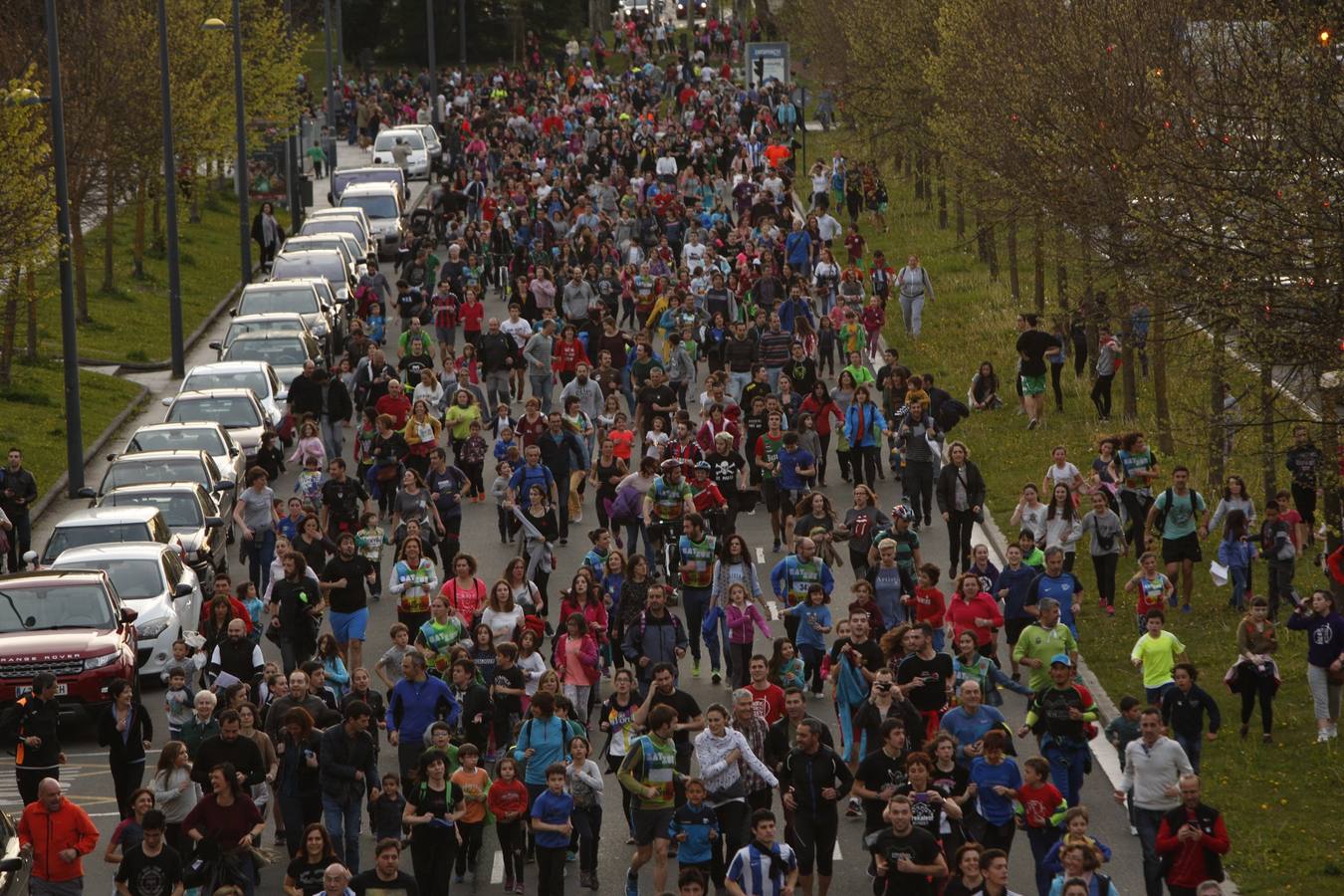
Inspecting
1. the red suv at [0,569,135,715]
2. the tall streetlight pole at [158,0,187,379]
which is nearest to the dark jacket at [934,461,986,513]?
the red suv at [0,569,135,715]

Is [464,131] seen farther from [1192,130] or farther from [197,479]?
[1192,130]

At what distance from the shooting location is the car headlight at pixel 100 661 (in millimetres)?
20938

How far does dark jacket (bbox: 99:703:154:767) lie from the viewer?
59.7 ft

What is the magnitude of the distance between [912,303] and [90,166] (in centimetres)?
1481

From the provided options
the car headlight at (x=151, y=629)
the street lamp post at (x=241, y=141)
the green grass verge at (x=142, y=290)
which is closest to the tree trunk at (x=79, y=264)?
the green grass verge at (x=142, y=290)

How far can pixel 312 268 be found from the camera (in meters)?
43.4

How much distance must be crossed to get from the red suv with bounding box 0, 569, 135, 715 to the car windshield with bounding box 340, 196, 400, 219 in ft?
100

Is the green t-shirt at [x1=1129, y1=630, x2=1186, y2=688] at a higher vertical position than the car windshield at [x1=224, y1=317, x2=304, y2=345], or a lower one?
lower

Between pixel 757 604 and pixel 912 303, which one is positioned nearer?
pixel 757 604

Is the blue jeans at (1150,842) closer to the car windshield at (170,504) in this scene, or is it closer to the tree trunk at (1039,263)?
the car windshield at (170,504)

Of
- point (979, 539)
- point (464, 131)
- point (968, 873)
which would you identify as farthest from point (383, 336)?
point (464, 131)

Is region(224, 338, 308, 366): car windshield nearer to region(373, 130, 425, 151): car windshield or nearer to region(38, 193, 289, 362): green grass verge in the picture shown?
region(38, 193, 289, 362): green grass verge

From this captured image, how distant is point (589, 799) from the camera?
1684cm

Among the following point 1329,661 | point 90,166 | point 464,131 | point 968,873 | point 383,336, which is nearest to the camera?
point 968,873
